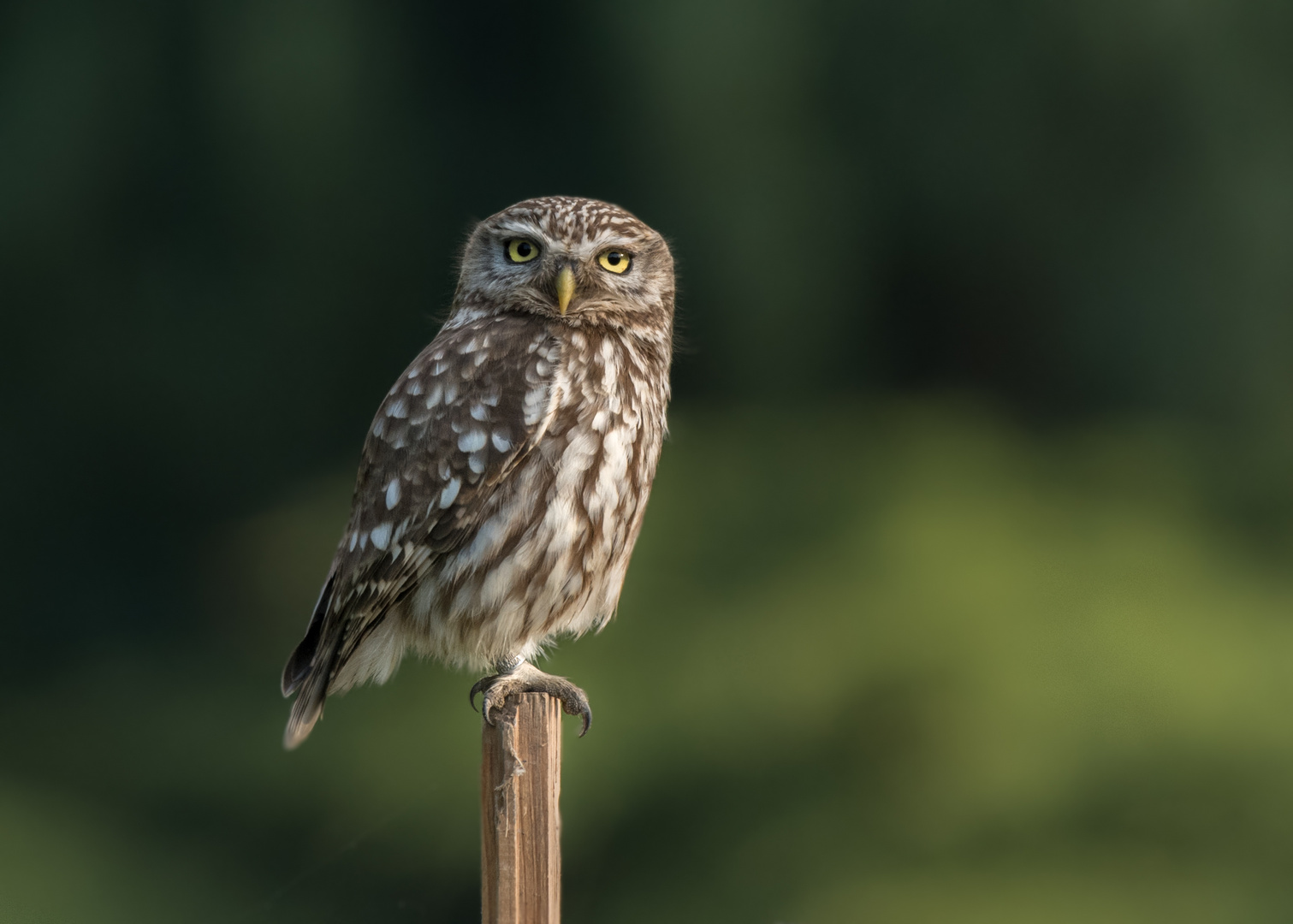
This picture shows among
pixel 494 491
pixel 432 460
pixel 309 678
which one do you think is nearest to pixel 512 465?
pixel 494 491

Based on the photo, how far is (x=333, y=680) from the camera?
2725 mm

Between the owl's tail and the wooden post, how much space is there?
0.65 metres

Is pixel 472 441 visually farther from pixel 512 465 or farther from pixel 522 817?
pixel 522 817

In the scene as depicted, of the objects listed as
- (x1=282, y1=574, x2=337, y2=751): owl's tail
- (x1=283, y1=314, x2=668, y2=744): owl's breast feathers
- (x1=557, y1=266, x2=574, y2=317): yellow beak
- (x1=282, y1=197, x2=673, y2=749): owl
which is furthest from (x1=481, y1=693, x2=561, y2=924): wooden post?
(x1=557, y1=266, x2=574, y2=317): yellow beak

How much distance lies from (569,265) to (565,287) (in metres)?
0.06

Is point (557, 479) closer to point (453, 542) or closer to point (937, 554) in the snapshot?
point (453, 542)

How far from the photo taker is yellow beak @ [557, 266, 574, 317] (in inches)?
99.4

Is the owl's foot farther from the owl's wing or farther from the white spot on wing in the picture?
the white spot on wing

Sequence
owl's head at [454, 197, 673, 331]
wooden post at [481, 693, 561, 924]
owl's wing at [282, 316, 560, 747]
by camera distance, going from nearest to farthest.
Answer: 1. wooden post at [481, 693, 561, 924]
2. owl's wing at [282, 316, 560, 747]
3. owl's head at [454, 197, 673, 331]

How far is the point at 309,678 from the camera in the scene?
2.69m

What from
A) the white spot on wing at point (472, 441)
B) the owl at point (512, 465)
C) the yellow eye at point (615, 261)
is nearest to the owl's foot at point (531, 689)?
the owl at point (512, 465)

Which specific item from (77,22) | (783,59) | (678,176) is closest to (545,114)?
(678,176)

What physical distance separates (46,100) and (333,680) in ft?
12.6

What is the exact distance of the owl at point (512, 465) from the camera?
8.23ft
